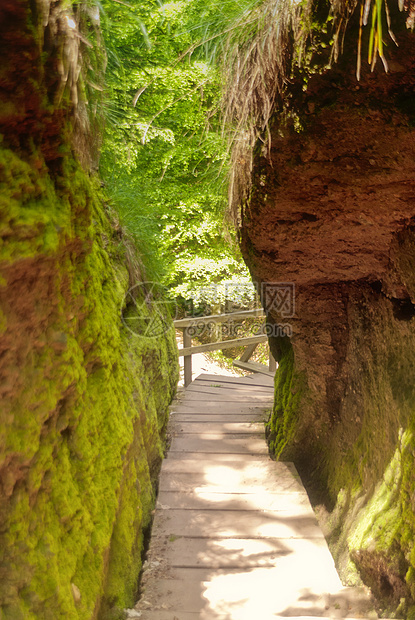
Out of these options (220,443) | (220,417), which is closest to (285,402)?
(220,443)

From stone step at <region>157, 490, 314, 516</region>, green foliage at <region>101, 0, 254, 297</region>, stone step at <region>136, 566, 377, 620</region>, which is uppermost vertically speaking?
green foliage at <region>101, 0, 254, 297</region>

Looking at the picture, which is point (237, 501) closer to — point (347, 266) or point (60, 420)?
point (347, 266)

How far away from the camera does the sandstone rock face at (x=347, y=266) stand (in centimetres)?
199

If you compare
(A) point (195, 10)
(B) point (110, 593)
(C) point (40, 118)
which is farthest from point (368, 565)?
(A) point (195, 10)

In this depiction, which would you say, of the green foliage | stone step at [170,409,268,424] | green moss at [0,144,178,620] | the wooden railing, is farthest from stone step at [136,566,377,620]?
the wooden railing

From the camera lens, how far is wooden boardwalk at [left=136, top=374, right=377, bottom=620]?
103 inches

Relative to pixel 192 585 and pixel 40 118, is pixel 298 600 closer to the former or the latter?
pixel 192 585

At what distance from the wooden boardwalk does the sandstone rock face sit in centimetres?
24

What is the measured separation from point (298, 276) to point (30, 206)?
227 cm

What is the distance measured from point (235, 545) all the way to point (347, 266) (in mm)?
1973

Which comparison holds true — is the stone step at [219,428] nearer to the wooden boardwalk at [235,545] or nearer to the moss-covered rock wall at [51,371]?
the wooden boardwalk at [235,545]

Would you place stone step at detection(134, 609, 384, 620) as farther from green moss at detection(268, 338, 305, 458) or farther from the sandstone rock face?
green moss at detection(268, 338, 305, 458)

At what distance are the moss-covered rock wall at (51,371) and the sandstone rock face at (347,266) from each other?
103cm

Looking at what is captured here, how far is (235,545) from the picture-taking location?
315 cm
